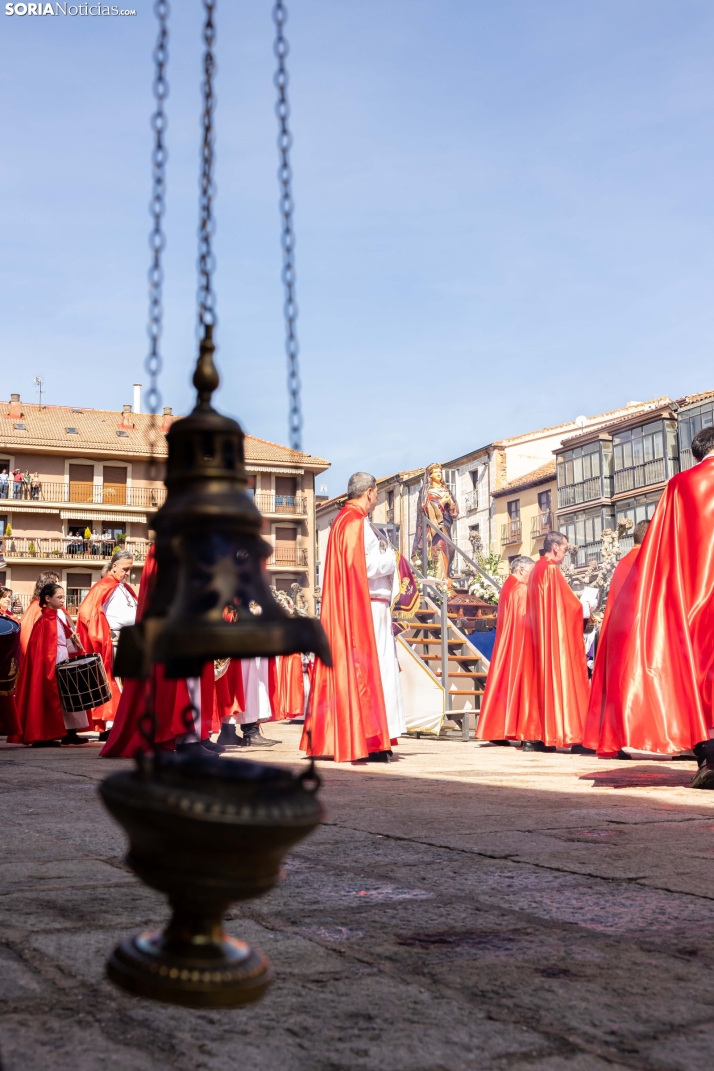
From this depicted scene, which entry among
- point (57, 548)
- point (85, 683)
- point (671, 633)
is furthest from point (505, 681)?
point (57, 548)

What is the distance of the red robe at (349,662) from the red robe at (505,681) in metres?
3.19

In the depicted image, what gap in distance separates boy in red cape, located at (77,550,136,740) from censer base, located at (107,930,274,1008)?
9.87 m

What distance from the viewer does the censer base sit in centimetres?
142

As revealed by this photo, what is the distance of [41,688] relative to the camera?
11984 millimetres

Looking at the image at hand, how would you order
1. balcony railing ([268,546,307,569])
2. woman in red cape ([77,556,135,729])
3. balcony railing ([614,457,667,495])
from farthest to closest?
balcony railing ([268,546,307,569])
balcony railing ([614,457,667,495])
woman in red cape ([77,556,135,729])

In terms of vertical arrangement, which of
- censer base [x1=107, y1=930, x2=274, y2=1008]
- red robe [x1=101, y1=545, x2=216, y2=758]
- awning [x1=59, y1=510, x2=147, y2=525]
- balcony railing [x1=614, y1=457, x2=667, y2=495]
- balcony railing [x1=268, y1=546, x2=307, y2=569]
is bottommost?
censer base [x1=107, y1=930, x2=274, y2=1008]

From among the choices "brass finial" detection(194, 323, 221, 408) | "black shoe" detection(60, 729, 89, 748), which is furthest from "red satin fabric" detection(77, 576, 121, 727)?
"brass finial" detection(194, 323, 221, 408)

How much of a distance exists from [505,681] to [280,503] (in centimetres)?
4941

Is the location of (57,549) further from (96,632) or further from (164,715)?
(164,715)

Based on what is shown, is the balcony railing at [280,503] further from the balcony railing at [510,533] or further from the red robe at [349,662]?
the red robe at [349,662]

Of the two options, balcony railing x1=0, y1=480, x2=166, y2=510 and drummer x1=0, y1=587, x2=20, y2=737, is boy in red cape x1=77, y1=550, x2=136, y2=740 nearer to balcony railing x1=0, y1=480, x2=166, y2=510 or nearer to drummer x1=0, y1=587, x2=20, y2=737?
drummer x1=0, y1=587, x2=20, y2=737

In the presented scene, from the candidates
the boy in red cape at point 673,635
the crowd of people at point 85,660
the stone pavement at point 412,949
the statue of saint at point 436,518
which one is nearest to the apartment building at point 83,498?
the statue of saint at point 436,518

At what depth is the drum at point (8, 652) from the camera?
10266 mm

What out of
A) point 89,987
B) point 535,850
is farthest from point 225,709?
point 89,987
